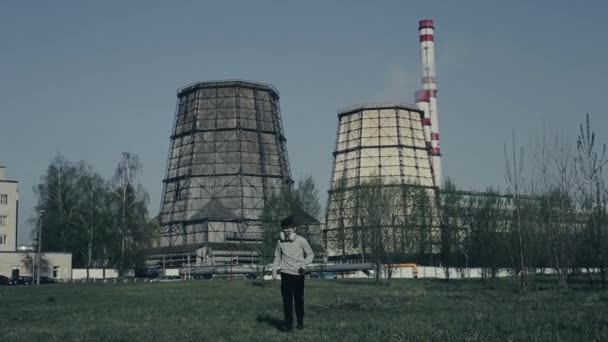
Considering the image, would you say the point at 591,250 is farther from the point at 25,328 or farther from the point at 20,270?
the point at 20,270

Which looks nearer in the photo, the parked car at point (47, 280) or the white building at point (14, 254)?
the parked car at point (47, 280)

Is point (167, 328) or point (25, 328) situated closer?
point (167, 328)

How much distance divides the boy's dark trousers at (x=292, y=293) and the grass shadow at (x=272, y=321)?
16.2 inches

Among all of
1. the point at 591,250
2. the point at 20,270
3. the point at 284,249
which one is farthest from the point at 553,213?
the point at 20,270

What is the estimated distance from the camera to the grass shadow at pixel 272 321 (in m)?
14.2

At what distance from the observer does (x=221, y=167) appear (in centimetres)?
12875

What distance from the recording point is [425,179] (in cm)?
13625

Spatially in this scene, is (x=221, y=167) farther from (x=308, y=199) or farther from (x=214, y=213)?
(x=308, y=199)

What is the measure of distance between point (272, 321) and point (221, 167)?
114m

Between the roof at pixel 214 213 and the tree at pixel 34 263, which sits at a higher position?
the roof at pixel 214 213

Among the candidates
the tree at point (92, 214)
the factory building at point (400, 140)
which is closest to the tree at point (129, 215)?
the tree at point (92, 214)

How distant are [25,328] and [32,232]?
88942 millimetres

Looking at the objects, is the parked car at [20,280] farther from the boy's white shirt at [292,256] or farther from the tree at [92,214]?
the boy's white shirt at [292,256]

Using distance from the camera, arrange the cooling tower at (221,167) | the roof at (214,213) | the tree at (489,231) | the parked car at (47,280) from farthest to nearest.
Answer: the cooling tower at (221,167), the roof at (214,213), the parked car at (47,280), the tree at (489,231)
